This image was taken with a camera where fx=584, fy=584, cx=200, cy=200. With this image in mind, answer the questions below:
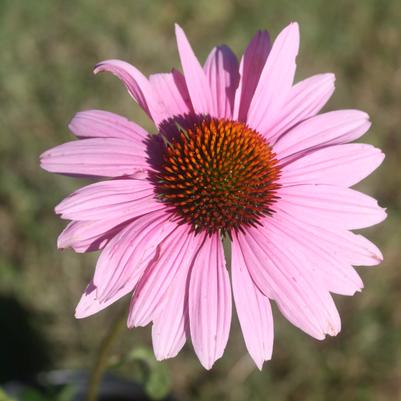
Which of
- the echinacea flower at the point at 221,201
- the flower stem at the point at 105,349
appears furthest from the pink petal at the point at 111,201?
the flower stem at the point at 105,349

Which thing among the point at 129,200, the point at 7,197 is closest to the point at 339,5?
the point at 7,197

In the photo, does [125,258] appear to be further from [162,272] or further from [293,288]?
[293,288]

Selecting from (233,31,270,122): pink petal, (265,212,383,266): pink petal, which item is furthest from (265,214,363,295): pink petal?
(233,31,270,122): pink petal

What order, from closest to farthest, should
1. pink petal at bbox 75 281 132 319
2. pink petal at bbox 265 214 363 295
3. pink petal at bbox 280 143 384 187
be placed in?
pink petal at bbox 75 281 132 319 < pink petal at bbox 265 214 363 295 < pink petal at bbox 280 143 384 187

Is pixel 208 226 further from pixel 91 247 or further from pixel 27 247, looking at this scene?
pixel 27 247

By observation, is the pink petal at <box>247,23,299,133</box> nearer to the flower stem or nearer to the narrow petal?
the narrow petal

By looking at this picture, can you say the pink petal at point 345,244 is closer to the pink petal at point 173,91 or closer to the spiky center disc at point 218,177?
the spiky center disc at point 218,177
